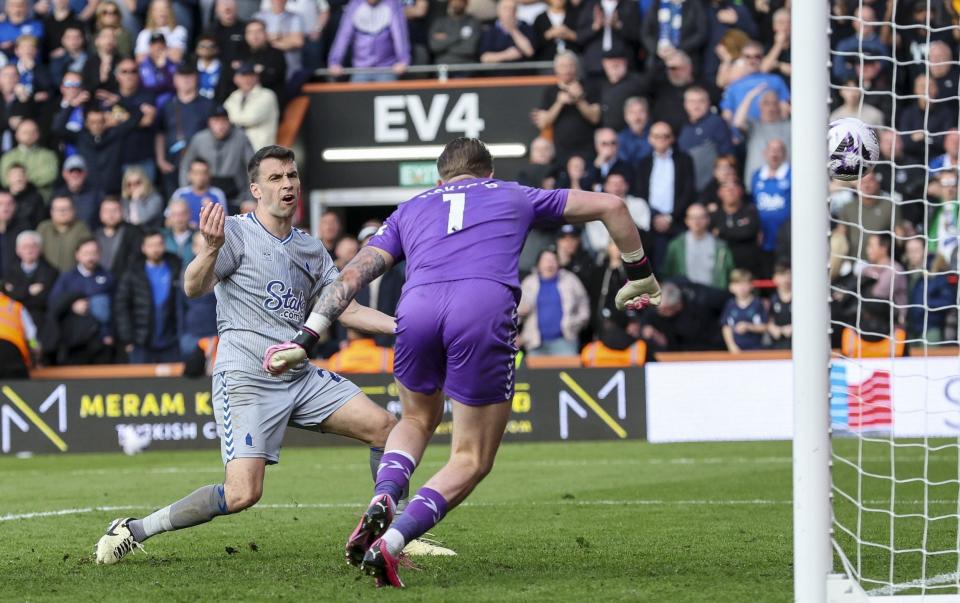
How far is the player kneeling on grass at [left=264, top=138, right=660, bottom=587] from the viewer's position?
6539mm

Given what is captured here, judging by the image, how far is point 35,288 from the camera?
17.9m

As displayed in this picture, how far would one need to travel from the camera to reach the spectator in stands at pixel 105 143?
19047 millimetres

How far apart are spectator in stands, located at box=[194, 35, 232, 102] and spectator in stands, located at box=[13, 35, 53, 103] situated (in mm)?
2257

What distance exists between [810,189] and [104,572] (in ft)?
12.9

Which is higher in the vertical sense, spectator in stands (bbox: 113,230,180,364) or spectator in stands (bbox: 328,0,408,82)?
spectator in stands (bbox: 328,0,408,82)

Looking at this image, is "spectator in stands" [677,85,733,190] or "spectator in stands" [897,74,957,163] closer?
"spectator in stands" [897,74,957,163]

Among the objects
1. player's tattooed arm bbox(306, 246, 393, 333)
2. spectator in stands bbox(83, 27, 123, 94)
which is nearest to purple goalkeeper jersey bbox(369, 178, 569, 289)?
player's tattooed arm bbox(306, 246, 393, 333)

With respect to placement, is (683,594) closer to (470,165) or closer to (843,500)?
(470,165)

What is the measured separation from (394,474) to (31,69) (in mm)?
14972

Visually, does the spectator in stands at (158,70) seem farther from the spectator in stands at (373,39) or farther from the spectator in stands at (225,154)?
the spectator in stands at (373,39)

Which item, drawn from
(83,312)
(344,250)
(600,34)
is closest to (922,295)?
(600,34)

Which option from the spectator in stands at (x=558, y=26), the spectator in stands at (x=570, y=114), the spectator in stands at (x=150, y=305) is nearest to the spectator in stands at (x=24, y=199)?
the spectator in stands at (x=150, y=305)

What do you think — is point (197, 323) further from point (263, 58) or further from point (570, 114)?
point (570, 114)

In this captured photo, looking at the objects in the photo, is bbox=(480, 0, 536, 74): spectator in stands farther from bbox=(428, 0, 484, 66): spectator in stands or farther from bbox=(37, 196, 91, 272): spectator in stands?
bbox=(37, 196, 91, 272): spectator in stands
